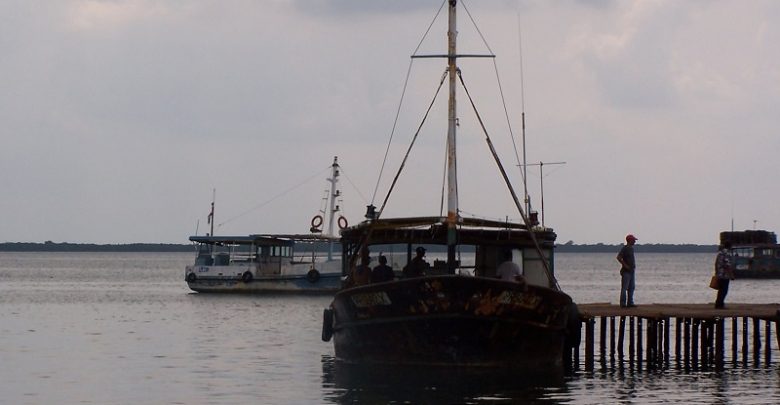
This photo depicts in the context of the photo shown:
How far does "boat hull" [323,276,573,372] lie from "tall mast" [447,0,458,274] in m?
1.00

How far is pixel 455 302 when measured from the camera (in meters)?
31.2

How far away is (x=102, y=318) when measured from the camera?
63.6 meters

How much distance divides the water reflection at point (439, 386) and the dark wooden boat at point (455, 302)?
12.4 inches

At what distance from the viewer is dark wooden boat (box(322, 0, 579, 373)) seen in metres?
31.4

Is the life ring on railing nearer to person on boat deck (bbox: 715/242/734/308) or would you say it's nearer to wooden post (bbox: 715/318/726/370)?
wooden post (bbox: 715/318/726/370)

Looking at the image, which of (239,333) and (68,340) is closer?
(68,340)

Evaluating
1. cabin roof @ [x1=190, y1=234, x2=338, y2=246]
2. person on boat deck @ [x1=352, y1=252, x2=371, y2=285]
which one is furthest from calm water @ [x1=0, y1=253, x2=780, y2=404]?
cabin roof @ [x1=190, y1=234, x2=338, y2=246]

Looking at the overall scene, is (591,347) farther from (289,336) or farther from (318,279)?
(318,279)

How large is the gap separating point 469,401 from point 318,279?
163 ft

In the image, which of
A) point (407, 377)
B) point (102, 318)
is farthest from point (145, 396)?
point (102, 318)

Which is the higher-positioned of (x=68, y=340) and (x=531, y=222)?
(x=531, y=222)

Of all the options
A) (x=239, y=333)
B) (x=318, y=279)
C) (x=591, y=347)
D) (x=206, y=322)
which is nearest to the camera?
(x=591, y=347)

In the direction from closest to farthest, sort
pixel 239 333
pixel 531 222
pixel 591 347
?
1. pixel 531 222
2. pixel 591 347
3. pixel 239 333

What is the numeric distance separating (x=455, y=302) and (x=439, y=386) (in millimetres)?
2041
